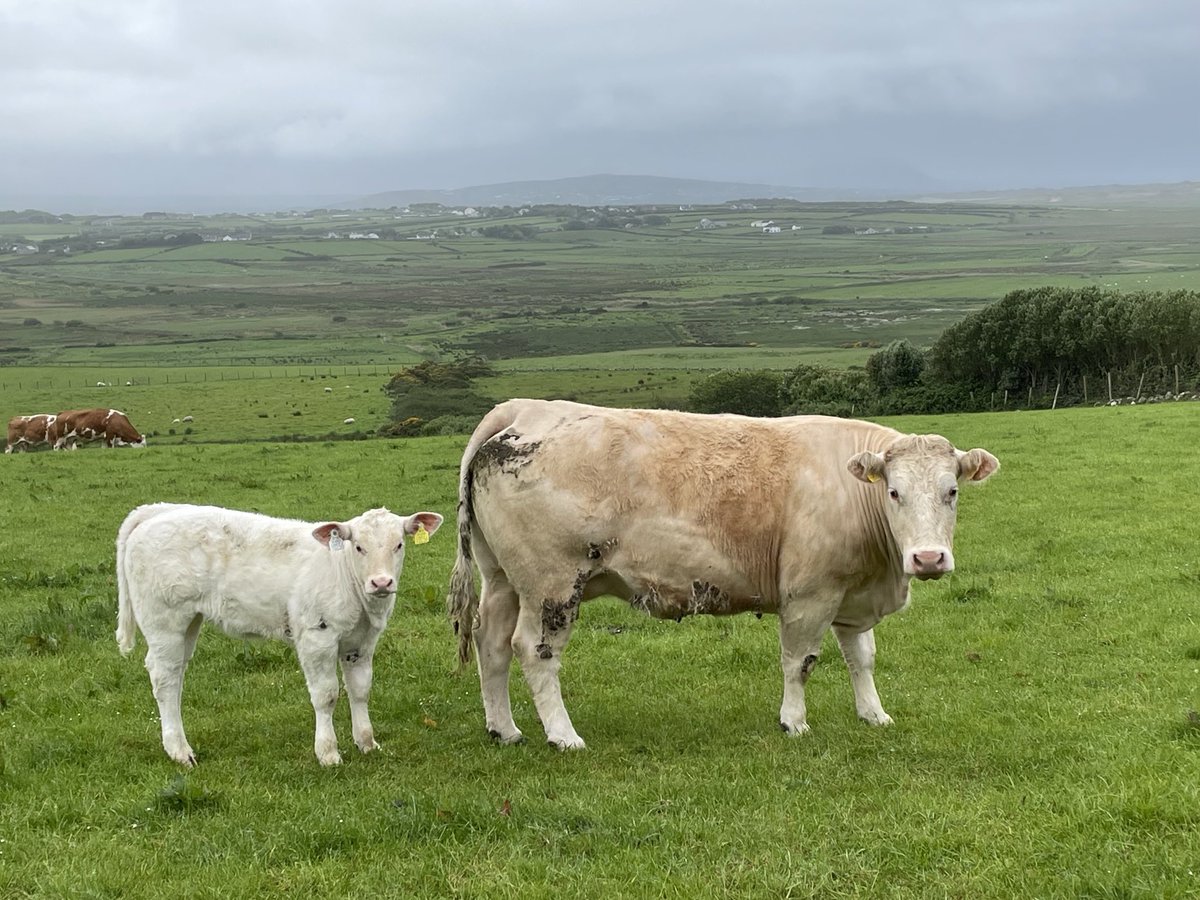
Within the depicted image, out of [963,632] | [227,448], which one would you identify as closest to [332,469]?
[227,448]

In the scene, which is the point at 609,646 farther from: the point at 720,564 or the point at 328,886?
the point at 328,886

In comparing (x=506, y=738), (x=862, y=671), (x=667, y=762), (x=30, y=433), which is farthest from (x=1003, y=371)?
(x=667, y=762)

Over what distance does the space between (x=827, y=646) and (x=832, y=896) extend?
6885 millimetres

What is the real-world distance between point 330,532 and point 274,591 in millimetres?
707

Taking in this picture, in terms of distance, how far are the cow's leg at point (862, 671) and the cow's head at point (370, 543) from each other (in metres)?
3.99

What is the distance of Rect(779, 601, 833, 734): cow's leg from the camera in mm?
9492

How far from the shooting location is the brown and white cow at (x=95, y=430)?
42.7 metres

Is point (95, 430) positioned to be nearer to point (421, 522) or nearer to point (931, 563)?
point (421, 522)

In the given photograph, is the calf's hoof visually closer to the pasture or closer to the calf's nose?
the pasture

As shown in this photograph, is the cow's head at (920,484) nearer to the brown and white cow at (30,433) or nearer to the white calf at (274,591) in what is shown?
the white calf at (274,591)

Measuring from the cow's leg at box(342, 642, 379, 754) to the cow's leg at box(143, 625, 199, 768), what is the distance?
1.26 m

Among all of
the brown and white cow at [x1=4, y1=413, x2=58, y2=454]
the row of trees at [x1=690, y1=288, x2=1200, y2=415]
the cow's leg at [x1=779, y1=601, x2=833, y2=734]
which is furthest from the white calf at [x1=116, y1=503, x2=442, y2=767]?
the row of trees at [x1=690, y1=288, x2=1200, y2=415]

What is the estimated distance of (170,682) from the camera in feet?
29.1

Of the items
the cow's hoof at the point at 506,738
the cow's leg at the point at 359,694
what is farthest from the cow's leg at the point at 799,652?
the cow's leg at the point at 359,694
